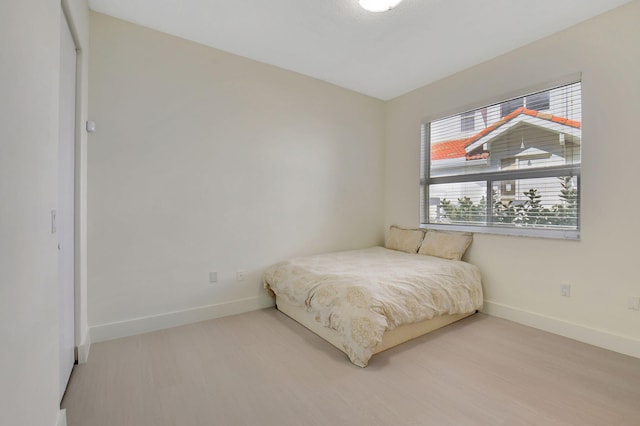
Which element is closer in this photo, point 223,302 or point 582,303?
point 582,303

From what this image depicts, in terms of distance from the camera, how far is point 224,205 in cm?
301

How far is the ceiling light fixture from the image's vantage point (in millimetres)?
2209

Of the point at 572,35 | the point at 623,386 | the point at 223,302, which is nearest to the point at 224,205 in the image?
the point at 223,302

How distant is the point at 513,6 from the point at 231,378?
343 centimetres

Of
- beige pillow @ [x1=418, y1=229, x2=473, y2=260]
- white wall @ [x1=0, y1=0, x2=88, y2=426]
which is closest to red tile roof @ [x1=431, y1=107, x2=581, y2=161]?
beige pillow @ [x1=418, y1=229, x2=473, y2=260]

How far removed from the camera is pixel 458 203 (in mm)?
3596

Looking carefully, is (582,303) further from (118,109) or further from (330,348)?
(118,109)

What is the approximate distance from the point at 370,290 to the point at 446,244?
Result: 61.6 inches

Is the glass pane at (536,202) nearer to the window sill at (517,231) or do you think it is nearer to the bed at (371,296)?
the window sill at (517,231)

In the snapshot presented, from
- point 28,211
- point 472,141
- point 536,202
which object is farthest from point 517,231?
point 28,211

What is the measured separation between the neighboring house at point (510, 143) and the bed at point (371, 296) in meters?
0.92

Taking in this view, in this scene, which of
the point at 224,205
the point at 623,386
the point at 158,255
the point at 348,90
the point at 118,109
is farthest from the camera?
the point at 348,90

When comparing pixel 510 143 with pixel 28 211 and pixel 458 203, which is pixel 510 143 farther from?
pixel 28 211

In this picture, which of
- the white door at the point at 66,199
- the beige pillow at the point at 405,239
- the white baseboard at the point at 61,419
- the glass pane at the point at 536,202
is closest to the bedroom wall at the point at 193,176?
the white door at the point at 66,199
